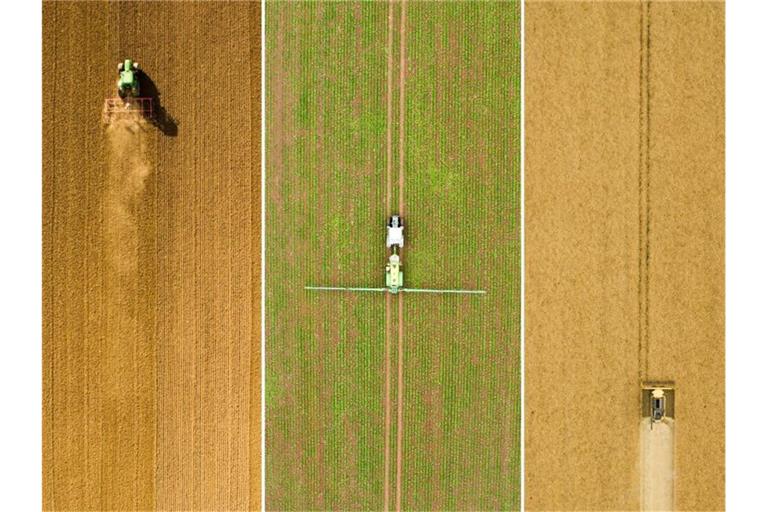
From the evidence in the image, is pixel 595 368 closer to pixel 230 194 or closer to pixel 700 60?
pixel 700 60

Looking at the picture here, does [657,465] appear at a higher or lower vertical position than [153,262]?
lower

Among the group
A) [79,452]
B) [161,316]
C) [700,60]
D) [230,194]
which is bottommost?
[79,452]

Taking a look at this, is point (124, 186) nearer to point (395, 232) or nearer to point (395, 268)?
point (395, 232)

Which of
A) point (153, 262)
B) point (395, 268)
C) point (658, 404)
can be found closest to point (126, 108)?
point (153, 262)

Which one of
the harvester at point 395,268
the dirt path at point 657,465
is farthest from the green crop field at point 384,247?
the dirt path at point 657,465

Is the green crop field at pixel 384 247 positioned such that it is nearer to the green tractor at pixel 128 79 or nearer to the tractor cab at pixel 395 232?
the tractor cab at pixel 395 232
